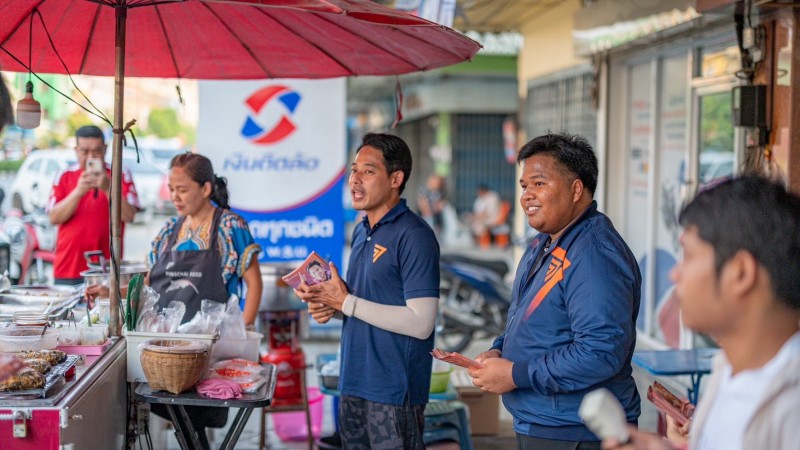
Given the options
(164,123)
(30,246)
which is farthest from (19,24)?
(164,123)

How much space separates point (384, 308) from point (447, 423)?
4.86 ft

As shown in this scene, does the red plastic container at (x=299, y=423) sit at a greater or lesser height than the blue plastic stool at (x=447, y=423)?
lesser

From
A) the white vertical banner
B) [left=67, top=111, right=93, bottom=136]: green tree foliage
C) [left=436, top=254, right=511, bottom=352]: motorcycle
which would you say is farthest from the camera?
[left=67, top=111, right=93, bottom=136]: green tree foliage

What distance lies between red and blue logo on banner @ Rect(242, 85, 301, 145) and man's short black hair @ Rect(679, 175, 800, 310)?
20.1 feet

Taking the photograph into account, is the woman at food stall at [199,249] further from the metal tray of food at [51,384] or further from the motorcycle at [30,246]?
the motorcycle at [30,246]

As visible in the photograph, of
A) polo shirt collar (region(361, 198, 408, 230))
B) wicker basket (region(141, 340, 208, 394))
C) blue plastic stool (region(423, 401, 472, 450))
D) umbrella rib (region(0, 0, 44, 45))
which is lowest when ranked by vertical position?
blue plastic stool (region(423, 401, 472, 450))

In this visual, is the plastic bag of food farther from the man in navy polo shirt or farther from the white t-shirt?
the white t-shirt

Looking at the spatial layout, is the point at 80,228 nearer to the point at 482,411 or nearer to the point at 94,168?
the point at 94,168

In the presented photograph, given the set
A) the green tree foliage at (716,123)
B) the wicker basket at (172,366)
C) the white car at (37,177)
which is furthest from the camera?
the white car at (37,177)

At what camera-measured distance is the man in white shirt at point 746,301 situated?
1626 millimetres

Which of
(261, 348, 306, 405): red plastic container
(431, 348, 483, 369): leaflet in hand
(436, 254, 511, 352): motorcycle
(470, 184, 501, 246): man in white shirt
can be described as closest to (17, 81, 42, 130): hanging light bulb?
(261, 348, 306, 405): red plastic container

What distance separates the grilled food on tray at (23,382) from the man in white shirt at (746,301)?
1.93 m

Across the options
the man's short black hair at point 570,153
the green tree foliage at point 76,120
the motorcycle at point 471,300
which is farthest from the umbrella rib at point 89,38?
the green tree foliage at point 76,120

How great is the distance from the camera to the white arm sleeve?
3.58 metres
